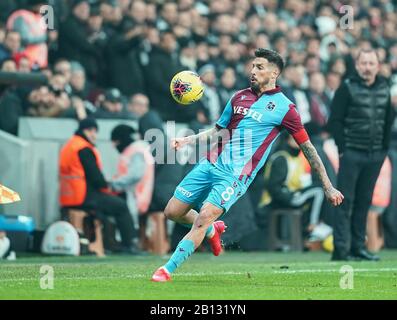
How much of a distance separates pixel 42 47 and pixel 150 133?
2.34 m

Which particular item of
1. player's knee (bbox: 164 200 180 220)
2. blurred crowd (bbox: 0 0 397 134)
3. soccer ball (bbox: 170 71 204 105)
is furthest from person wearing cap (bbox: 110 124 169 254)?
soccer ball (bbox: 170 71 204 105)

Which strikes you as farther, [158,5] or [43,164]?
[158,5]

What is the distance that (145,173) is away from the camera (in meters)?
18.9

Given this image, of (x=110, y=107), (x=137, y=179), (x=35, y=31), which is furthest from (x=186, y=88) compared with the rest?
(x=35, y=31)

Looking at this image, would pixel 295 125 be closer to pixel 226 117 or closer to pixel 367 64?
pixel 226 117

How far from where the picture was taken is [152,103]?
21656 mm

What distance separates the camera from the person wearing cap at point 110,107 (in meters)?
19.6

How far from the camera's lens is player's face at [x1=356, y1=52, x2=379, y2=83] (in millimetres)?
16297

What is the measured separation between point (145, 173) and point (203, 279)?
6481 mm

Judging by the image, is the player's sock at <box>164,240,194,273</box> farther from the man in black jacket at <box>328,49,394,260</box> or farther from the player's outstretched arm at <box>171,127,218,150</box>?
the man in black jacket at <box>328,49,394,260</box>
